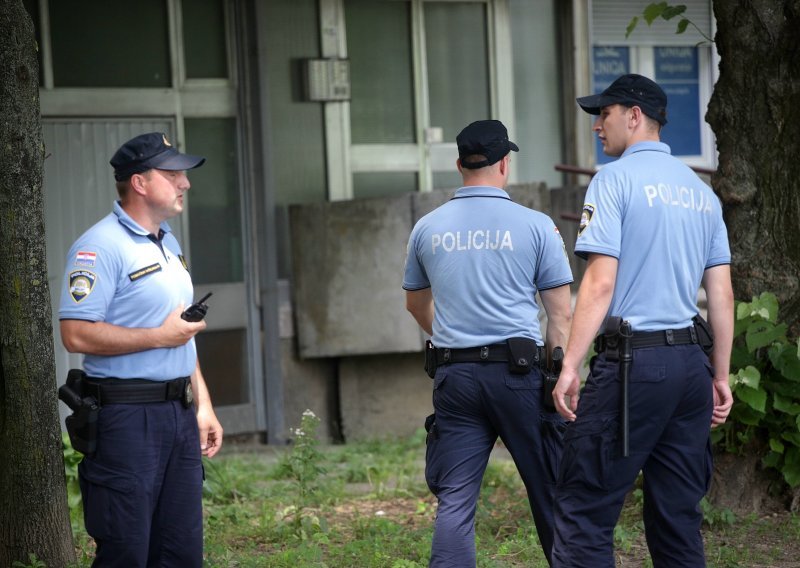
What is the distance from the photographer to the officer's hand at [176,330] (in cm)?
428

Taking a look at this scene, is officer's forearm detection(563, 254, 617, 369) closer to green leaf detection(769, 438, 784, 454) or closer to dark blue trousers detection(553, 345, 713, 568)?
dark blue trousers detection(553, 345, 713, 568)

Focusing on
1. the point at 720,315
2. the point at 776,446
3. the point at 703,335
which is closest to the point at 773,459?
the point at 776,446

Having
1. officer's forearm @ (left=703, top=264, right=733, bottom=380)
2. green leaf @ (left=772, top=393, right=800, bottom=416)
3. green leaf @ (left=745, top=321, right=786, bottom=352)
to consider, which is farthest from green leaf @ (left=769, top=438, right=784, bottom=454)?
officer's forearm @ (left=703, top=264, right=733, bottom=380)

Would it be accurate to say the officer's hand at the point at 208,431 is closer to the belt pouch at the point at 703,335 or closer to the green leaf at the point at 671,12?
the belt pouch at the point at 703,335

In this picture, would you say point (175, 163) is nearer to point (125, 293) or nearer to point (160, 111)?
point (125, 293)

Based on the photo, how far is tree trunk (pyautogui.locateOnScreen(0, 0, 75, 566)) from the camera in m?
5.00

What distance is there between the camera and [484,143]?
4789mm

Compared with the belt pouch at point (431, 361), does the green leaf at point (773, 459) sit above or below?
below

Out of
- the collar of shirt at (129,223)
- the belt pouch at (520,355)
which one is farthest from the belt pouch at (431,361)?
the collar of shirt at (129,223)

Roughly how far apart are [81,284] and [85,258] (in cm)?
10

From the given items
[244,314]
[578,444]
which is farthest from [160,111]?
[578,444]

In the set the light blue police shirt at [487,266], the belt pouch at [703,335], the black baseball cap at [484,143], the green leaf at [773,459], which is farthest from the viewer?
the green leaf at [773,459]

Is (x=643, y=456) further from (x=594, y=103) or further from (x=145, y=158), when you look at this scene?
(x=145, y=158)

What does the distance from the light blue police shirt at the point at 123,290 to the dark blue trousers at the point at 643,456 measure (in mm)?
1468
